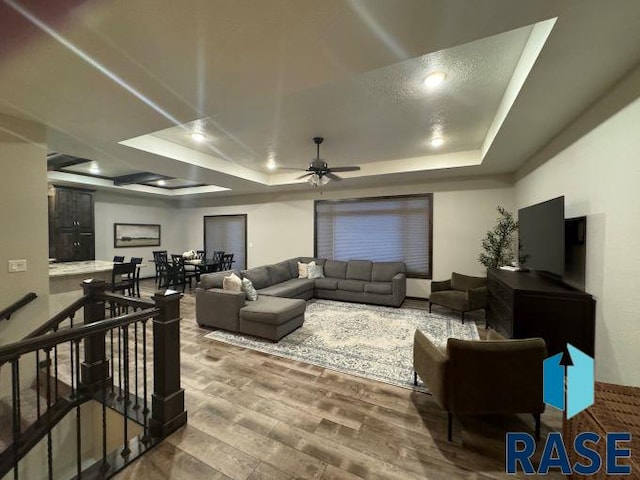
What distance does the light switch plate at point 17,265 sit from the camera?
272 cm

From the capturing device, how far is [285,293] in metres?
5.08

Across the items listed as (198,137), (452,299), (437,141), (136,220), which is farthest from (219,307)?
(136,220)

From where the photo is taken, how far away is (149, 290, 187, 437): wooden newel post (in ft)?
6.73

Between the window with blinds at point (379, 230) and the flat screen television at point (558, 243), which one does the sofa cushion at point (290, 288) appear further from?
the flat screen television at point (558, 243)

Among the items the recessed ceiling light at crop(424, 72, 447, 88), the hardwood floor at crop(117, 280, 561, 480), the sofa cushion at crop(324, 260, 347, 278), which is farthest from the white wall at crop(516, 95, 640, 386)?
the sofa cushion at crop(324, 260, 347, 278)

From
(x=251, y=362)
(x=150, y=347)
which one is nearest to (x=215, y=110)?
(x=251, y=362)

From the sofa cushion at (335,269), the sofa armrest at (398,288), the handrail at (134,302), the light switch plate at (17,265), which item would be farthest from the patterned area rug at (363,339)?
the light switch plate at (17,265)

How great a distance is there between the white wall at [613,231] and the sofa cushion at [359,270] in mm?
3810

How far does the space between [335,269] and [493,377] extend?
469 cm

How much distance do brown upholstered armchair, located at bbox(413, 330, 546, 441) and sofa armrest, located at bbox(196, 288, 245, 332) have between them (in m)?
2.93

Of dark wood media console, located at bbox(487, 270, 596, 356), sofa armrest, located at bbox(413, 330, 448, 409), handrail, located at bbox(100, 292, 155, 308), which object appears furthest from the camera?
dark wood media console, located at bbox(487, 270, 596, 356)

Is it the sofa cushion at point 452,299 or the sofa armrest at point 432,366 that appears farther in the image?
the sofa cushion at point 452,299

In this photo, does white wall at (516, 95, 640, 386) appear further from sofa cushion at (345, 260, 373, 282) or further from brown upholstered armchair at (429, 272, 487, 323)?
sofa cushion at (345, 260, 373, 282)

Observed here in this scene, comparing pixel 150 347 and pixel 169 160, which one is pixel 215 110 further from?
pixel 150 347
